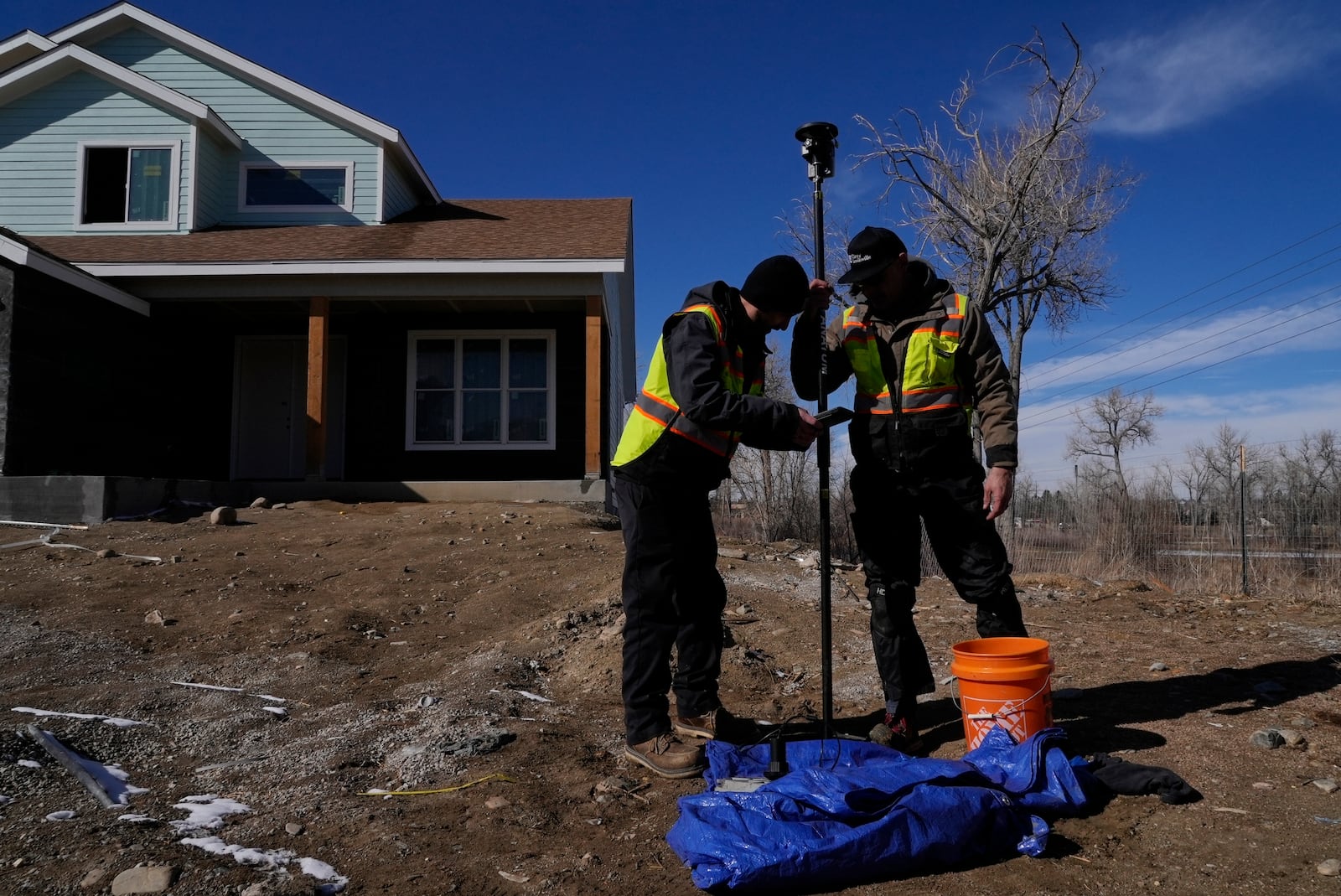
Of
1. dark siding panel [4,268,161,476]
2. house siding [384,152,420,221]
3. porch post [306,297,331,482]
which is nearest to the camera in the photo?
dark siding panel [4,268,161,476]

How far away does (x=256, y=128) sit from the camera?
→ 13.8 m

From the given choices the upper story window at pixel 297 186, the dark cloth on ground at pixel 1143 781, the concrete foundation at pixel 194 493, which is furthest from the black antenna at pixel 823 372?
the upper story window at pixel 297 186

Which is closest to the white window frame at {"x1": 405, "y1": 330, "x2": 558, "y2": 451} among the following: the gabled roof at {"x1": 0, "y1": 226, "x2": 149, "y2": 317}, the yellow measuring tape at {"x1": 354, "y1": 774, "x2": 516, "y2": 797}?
the gabled roof at {"x1": 0, "y1": 226, "x2": 149, "y2": 317}

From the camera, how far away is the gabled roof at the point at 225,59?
13.5 metres

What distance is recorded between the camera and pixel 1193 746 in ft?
10.4

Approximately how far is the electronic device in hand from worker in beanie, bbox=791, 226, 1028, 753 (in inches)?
8.7

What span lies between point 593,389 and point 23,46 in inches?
435

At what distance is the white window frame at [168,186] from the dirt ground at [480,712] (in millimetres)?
6892

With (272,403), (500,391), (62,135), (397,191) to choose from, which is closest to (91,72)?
(62,135)

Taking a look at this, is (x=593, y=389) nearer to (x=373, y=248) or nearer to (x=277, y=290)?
(x=373, y=248)

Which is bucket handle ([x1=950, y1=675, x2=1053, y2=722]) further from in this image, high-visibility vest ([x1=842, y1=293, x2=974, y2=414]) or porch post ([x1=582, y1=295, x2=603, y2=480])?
porch post ([x1=582, y1=295, x2=603, y2=480])

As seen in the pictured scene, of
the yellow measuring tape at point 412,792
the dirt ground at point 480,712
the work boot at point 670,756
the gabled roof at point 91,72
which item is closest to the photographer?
the dirt ground at point 480,712

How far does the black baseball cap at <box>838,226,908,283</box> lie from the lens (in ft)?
11.3

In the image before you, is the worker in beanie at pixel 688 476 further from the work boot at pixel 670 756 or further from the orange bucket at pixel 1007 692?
the orange bucket at pixel 1007 692
